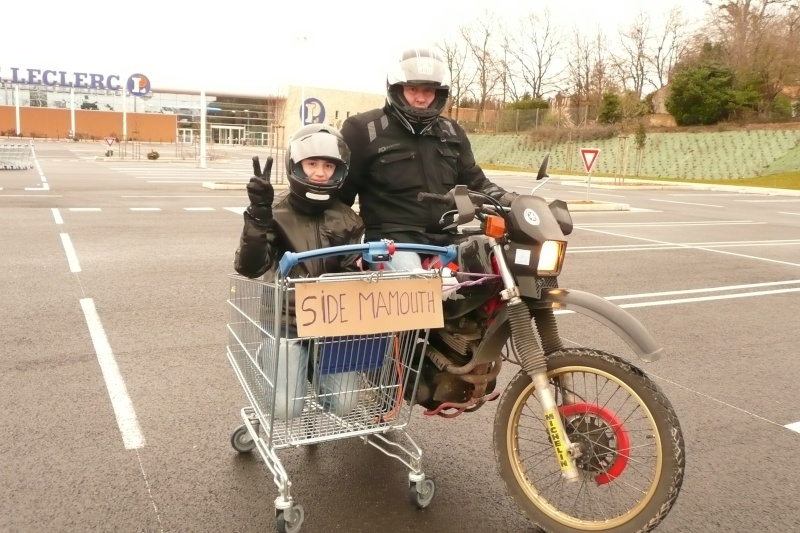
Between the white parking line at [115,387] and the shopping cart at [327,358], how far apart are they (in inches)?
35.9

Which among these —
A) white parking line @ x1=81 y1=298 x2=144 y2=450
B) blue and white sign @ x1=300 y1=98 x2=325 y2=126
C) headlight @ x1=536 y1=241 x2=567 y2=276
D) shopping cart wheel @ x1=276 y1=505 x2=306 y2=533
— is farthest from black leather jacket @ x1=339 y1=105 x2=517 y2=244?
blue and white sign @ x1=300 y1=98 x2=325 y2=126

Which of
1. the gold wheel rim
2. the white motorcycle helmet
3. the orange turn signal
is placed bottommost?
the gold wheel rim

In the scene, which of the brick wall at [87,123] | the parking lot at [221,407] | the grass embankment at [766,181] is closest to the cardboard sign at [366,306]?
the parking lot at [221,407]

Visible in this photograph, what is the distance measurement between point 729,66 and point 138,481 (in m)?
46.4

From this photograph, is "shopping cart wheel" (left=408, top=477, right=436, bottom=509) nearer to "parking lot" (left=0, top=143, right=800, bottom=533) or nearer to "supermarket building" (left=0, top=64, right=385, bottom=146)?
"parking lot" (left=0, top=143, right=800, bottom=533)

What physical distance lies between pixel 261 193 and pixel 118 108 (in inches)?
3172

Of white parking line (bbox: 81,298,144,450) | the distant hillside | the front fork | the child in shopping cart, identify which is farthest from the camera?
the distant hillside

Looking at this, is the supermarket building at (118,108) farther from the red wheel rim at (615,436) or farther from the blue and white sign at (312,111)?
the red wheel rim at (615,436)

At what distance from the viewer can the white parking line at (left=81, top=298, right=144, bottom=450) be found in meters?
3.71

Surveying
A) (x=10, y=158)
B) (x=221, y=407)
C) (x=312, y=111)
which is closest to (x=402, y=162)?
(x=221, y=407)

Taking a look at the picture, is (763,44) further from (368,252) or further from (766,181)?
(368,252)

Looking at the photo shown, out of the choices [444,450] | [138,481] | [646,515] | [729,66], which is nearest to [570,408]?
[646,515]

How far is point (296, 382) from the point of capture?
9.12ft

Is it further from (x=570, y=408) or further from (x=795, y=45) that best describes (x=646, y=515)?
(x=795, y=45)
